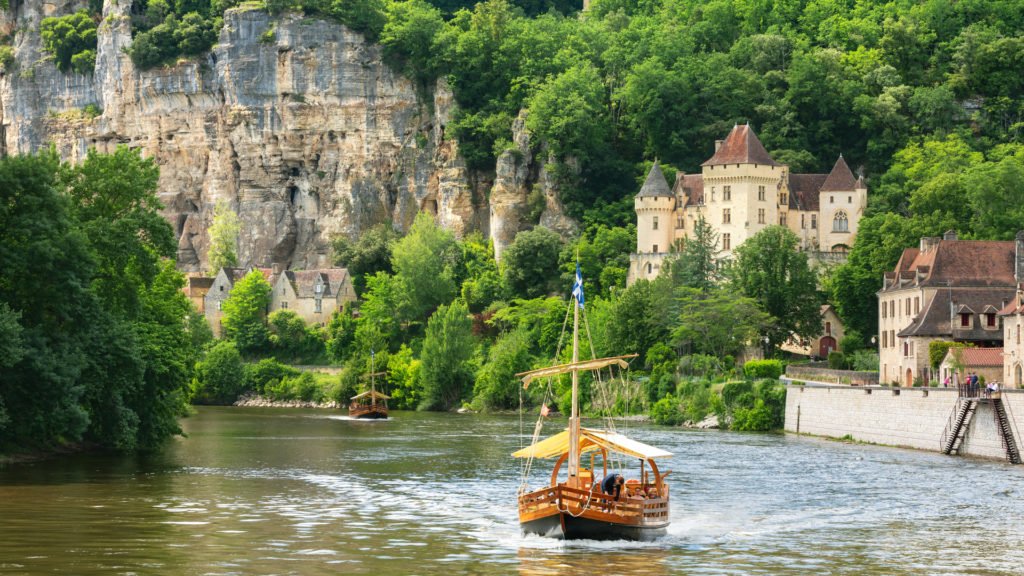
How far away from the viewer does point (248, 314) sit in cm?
13562

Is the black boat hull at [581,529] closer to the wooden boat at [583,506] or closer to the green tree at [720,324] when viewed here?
the wooden boat at [583,506]

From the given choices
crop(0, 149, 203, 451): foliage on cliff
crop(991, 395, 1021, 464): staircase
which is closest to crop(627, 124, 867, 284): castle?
crop(991, 395, 1021, 464): staircase

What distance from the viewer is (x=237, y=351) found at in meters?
127

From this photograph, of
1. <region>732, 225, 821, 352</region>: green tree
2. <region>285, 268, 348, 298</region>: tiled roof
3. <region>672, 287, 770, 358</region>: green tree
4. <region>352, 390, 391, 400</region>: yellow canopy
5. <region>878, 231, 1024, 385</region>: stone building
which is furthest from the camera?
<region>285, 268, 348, 298</region>: tiled roof

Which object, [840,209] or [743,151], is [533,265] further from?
[840,209]

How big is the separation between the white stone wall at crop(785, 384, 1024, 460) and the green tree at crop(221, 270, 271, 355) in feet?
214

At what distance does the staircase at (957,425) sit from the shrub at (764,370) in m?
27.4

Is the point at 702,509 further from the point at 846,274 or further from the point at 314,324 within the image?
the point at 314,324

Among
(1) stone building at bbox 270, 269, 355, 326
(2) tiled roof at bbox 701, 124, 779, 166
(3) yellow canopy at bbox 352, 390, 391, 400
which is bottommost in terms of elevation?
(3) yellow canopy at bbox 352, 390, 391, 400

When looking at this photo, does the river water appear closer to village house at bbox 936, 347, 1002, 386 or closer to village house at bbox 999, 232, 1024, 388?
village house at bbox 999, 232, 1024, 388

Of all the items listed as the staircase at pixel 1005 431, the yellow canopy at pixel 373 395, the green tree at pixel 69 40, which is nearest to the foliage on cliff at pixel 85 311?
the staircase at pixel 1005 431

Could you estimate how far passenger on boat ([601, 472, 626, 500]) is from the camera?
38188 millimetres

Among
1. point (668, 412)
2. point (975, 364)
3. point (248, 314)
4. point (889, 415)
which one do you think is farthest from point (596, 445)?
point (248, 314)

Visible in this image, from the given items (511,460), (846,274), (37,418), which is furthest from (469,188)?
(37,418)
